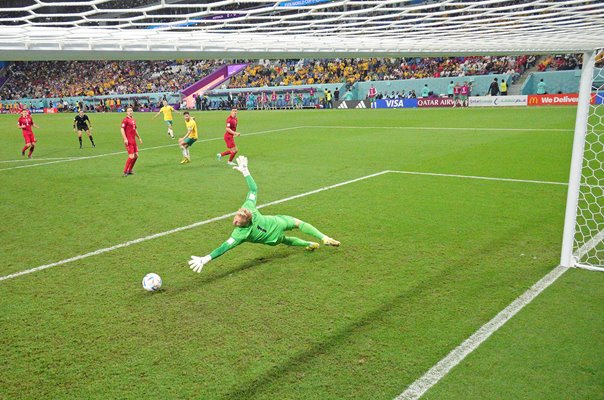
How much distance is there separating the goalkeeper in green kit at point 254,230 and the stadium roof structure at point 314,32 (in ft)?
6.07

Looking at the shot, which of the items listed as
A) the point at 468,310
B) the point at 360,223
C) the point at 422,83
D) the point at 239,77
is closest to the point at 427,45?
the point at 360,223

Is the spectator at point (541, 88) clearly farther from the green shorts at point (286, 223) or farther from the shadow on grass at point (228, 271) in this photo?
the green shorts at point (286, 223)

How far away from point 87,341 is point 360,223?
16.1ft

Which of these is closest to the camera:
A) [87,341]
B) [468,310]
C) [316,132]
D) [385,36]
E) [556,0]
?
[87,341]

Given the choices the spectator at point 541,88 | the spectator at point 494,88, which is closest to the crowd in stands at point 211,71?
the spectator at point 541,88

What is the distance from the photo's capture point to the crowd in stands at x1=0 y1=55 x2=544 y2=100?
4103 cm

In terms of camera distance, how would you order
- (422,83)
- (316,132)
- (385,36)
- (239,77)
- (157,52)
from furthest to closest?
(239,77) < (422,83) < (316,132) < (385,36) < (157,52)

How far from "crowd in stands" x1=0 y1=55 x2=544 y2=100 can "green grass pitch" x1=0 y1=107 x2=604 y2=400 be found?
31.4 meters

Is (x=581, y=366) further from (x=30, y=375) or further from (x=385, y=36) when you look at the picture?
(x=385, y=36)

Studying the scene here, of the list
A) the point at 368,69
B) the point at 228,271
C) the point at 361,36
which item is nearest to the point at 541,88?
the point at 368,69

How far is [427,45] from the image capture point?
943cm

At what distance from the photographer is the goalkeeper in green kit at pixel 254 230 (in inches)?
236

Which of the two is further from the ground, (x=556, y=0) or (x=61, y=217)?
(x=556, y=0)

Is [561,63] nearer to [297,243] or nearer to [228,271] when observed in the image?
[297,243]
